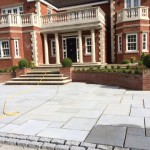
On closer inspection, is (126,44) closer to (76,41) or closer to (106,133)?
(76,41)

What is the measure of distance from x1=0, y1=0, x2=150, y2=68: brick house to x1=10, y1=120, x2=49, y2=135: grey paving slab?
1283cm

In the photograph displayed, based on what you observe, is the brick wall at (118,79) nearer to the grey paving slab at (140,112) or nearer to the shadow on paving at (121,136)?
the grey paving slab at (140,112)

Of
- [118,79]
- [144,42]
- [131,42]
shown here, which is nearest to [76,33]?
[131,42]

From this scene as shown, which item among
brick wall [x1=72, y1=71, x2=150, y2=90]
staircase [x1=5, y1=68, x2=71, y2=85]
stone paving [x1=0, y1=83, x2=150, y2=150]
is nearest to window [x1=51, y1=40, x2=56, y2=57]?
staircase [x1=5, y1=68, x2=71, y2=85]

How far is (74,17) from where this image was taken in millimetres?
18453

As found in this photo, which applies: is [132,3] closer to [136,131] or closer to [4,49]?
[4,49]

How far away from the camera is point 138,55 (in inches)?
707

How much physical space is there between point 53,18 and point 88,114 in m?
14.6

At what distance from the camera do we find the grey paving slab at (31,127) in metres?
5.18

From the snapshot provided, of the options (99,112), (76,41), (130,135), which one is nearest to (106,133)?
(130,135)

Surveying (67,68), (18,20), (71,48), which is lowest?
(67,68)

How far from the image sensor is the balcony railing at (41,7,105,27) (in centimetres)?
1772

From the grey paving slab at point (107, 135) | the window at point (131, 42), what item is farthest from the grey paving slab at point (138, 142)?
the window at point (131, 42)

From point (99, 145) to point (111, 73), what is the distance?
28.0ft
